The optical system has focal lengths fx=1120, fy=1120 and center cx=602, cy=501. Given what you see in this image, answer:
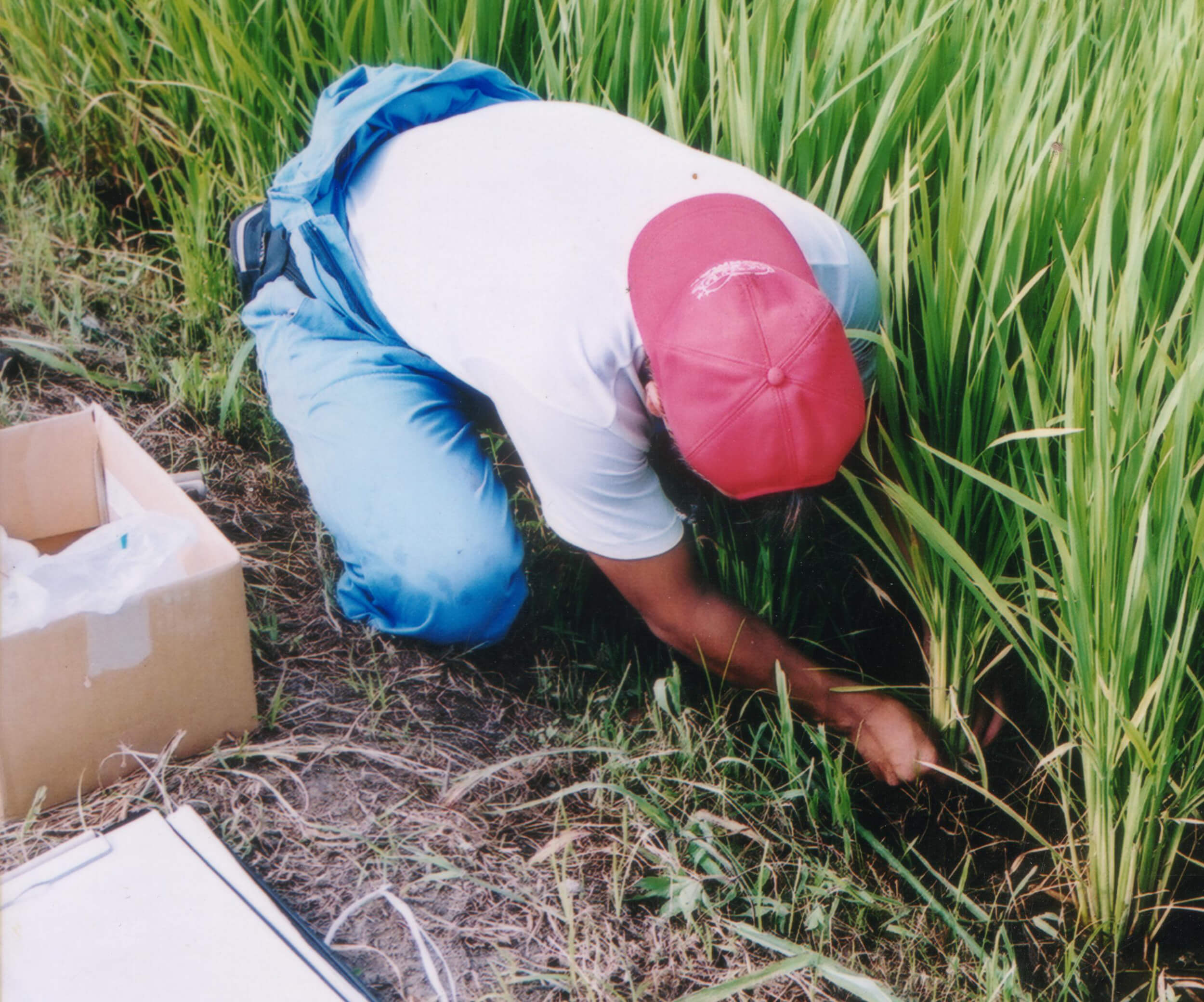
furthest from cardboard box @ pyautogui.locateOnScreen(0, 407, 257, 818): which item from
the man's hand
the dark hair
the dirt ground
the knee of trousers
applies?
the man's hand

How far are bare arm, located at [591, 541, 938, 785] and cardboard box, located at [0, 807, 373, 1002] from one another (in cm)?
51

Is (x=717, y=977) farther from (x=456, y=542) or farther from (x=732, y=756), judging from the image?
(x=456, y=542)

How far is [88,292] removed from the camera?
81.2 inches

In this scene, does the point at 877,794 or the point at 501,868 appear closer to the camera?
the point at 501,868

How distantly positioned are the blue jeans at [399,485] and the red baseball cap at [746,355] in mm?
488

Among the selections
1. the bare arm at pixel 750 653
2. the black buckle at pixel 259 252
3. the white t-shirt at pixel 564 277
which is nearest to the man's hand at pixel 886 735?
the bare arm at pixel 750 653

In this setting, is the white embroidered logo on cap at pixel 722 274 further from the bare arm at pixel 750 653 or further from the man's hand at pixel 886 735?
the man's hand at pixel 886 735

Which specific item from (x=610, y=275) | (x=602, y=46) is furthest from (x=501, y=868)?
(x=602, y=46)

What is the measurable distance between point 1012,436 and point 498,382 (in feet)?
1.74

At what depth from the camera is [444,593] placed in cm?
148

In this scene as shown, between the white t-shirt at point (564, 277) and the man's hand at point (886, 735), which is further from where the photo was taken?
the man's hand at point (886, 735)

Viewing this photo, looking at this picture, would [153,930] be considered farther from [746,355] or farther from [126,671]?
[746,355]

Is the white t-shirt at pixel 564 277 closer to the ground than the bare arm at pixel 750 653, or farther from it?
farther from it

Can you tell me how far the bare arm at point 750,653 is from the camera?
4.27 feet
